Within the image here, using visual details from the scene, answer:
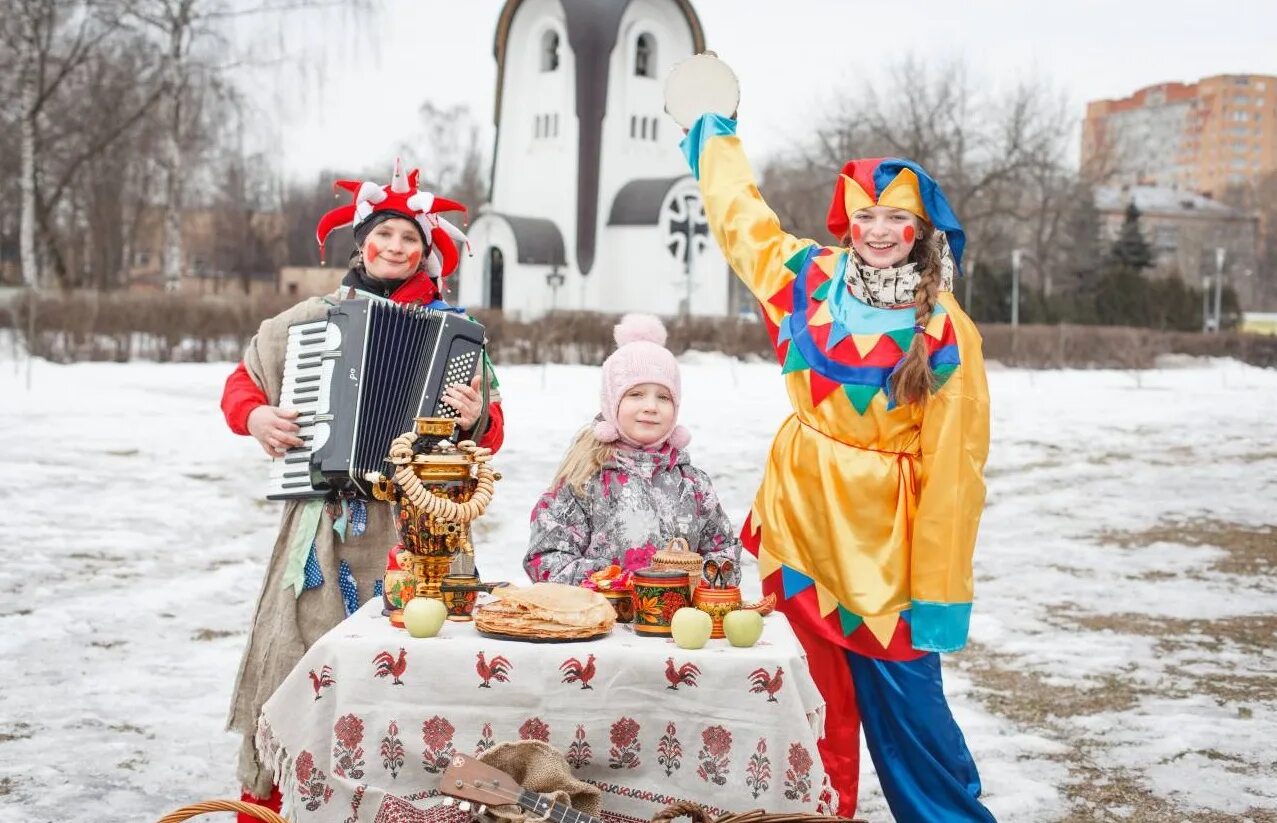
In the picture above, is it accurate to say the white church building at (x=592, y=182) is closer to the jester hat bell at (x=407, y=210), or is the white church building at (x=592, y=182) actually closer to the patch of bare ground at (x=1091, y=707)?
the patch of bare ground at (x=1091, y=707)

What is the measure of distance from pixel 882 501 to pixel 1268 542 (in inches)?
286

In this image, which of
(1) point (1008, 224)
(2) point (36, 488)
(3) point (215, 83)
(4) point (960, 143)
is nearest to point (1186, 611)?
(2) point (36, 488)

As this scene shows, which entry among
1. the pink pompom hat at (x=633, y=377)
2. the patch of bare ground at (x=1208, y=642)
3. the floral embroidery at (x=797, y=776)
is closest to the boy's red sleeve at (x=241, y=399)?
the pink pompom hat at (x=633, y=377)

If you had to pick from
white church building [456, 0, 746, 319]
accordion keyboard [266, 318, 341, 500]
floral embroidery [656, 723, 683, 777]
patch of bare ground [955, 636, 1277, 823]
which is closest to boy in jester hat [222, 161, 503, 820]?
accordion keyboard [266, 318, 341, 500]

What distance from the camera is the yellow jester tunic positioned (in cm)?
359

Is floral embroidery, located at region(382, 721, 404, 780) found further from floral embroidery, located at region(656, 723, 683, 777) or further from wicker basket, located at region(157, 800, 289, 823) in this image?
floral embroidery, located at region(656, 723, 683, 777)

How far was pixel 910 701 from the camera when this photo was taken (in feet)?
12.3

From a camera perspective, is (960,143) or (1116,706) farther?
(960,143)

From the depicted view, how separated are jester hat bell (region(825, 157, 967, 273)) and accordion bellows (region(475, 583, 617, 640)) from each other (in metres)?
1.49

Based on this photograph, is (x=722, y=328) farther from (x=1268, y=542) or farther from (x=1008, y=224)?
(x=1008, y=224)

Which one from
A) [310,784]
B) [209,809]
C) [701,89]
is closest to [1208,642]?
[701,89]

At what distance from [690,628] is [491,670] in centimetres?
45

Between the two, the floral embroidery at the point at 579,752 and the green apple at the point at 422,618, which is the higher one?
the green apple at the point at 422,618

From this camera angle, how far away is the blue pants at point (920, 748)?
147 inches
